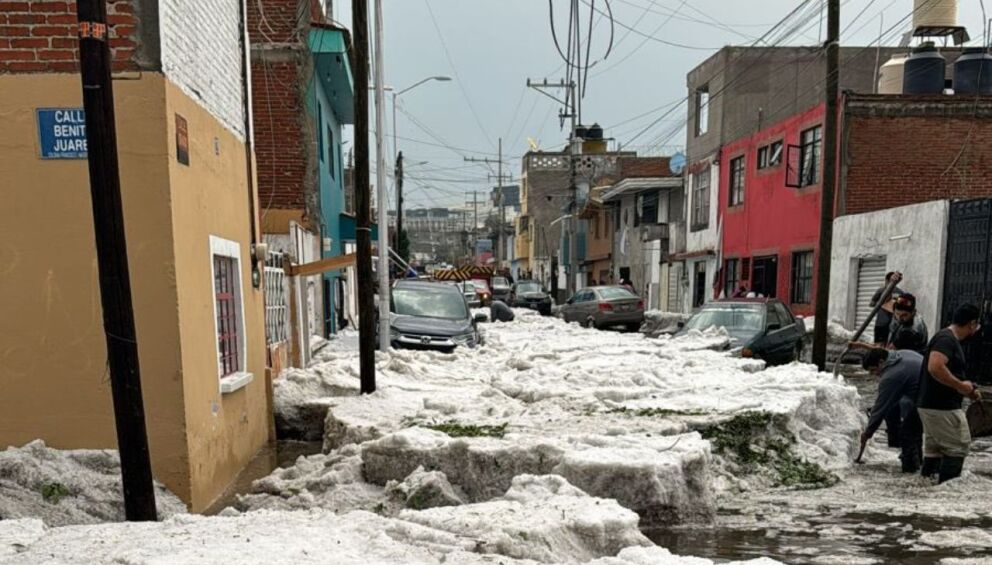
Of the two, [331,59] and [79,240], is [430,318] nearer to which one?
[331,59]

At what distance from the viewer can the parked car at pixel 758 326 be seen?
1199cm

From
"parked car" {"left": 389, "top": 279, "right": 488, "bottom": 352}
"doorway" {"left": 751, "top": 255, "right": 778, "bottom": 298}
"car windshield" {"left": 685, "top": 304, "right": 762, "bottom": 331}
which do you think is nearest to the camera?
"car windshield" {"left": 685, "top": 304, "right": 762, "bottom": 331}

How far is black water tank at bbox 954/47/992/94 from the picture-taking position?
740 inches

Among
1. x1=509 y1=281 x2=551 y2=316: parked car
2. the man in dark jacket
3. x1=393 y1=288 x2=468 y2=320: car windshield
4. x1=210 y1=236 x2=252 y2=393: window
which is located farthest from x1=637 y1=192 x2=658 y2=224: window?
x1=210 y1=236 x2=252 y2=393: window

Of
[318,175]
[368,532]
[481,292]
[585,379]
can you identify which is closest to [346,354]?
[318,175]

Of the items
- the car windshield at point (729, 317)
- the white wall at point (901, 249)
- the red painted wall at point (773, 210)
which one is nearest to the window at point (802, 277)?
the red painted wall at point (773, 210)

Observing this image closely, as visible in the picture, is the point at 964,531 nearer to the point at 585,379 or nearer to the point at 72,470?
the point at 585,379

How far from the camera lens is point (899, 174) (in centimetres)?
1747

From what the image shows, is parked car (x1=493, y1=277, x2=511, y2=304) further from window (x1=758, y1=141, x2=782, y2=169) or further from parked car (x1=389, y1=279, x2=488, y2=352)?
parked car (x1=389, y1=279, x2=488, y2=352)

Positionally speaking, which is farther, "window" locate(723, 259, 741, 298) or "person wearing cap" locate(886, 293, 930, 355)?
"window" locate(723, 259, 741, 298)

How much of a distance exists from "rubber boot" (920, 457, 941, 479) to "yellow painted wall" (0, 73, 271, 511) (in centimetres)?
643

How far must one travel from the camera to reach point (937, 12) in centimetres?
2056

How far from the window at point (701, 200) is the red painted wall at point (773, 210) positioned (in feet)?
4.49

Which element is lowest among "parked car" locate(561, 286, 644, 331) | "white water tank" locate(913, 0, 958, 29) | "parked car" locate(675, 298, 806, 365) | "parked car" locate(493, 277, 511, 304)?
"parked car" locate(493, 277, 511, 304)
